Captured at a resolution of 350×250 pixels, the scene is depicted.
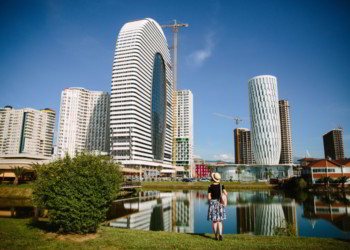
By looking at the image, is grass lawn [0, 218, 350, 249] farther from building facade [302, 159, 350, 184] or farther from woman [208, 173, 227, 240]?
building facade [302, 159, 350, 184]

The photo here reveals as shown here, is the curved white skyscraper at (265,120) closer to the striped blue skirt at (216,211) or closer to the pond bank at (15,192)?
the pond bank at (15,192)

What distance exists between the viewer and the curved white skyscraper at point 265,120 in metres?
148

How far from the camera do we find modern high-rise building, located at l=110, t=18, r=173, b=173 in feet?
453

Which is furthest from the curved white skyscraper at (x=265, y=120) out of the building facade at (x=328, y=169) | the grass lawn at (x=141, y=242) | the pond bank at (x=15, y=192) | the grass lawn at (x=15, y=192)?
the grass lawn at (x=141, y=242)

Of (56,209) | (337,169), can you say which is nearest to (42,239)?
(56,209)

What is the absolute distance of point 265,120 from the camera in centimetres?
14812

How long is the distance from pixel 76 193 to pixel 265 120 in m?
148

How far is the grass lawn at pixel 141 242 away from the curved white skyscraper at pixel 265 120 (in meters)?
143

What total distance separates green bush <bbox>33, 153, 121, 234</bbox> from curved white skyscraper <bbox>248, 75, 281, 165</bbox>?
5751 inches

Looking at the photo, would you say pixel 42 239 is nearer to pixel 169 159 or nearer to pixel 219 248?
pixel 219 248

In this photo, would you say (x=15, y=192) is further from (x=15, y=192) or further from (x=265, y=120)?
(x=265, y=120)

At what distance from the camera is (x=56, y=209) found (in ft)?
42.2

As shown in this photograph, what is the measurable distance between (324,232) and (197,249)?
1707cm

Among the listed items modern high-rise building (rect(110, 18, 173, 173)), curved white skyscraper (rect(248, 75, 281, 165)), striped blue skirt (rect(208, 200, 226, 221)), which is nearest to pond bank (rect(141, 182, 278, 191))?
modern high-rise building (rect(110, 18, 173, 173))
